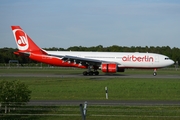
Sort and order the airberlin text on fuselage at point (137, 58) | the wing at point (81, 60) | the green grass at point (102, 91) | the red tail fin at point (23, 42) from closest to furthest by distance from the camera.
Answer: the green grass at point (102, 91) < the wing at point (81, 60) < the airberlin text on fuselage at point (137, 58) < the red tail fin at point (23, 42)

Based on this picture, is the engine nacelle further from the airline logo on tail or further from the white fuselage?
the airline logo on tail

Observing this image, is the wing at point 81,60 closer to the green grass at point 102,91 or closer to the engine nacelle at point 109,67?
the engine nacelle at point 109,67

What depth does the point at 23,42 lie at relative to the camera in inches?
2110

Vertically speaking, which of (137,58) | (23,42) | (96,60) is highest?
(23,42)

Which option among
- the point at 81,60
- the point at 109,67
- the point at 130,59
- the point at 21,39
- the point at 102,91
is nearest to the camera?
the point at 102,91

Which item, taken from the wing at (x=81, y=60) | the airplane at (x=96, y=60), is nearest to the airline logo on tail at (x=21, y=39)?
the airplane at (x=96, y=60)

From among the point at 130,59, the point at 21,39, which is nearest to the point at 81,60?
the point at 130,59

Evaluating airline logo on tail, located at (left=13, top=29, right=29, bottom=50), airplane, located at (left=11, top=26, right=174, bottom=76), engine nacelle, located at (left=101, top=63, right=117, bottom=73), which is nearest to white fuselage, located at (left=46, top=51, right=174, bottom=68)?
airplane, located at (left=11, top=26, right=174, bottom=76)

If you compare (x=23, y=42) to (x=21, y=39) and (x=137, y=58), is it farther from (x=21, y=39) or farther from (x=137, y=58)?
(x=137, y=58)

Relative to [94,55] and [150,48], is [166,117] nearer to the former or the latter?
[94,55]

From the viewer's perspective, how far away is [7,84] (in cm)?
1584

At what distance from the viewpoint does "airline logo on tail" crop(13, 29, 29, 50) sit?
176 ft

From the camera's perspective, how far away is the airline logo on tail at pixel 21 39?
176 feet

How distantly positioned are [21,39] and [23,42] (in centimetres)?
61
